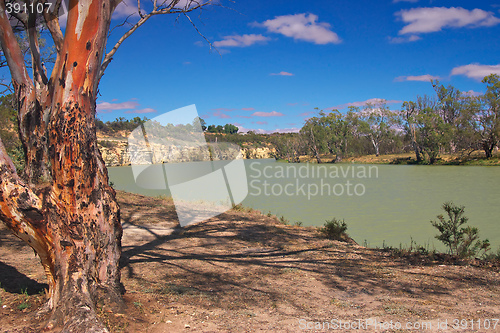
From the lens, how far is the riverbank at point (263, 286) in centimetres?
308

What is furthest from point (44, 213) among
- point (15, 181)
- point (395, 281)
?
point (395, 281)

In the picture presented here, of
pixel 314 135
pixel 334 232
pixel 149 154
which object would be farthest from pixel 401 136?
pixel 334 232

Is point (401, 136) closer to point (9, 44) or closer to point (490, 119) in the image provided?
point (490, 119)

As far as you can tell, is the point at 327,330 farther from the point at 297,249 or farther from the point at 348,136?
the point at 348,136

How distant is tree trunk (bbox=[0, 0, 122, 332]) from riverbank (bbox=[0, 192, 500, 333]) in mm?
246

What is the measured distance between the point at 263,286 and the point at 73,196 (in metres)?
2.40

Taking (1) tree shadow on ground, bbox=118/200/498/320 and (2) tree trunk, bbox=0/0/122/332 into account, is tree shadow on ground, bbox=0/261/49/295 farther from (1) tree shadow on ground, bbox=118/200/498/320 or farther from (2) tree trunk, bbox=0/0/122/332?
(1) tree shadow on ground, bbox=118/200/498/320

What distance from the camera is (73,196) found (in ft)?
9.23

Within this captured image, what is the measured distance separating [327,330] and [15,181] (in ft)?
8.94

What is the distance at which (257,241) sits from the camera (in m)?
6.82

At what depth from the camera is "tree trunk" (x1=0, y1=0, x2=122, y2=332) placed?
8.63 feet

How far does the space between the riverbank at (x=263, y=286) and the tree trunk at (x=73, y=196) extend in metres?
0.25

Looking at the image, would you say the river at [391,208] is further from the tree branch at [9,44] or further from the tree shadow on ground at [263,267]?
the tree branch at [9,44]

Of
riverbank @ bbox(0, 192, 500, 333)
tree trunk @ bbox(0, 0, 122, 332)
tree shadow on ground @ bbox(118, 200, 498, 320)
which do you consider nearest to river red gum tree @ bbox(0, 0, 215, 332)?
tree trunk @ bbox(0, 0, 122, 332)
